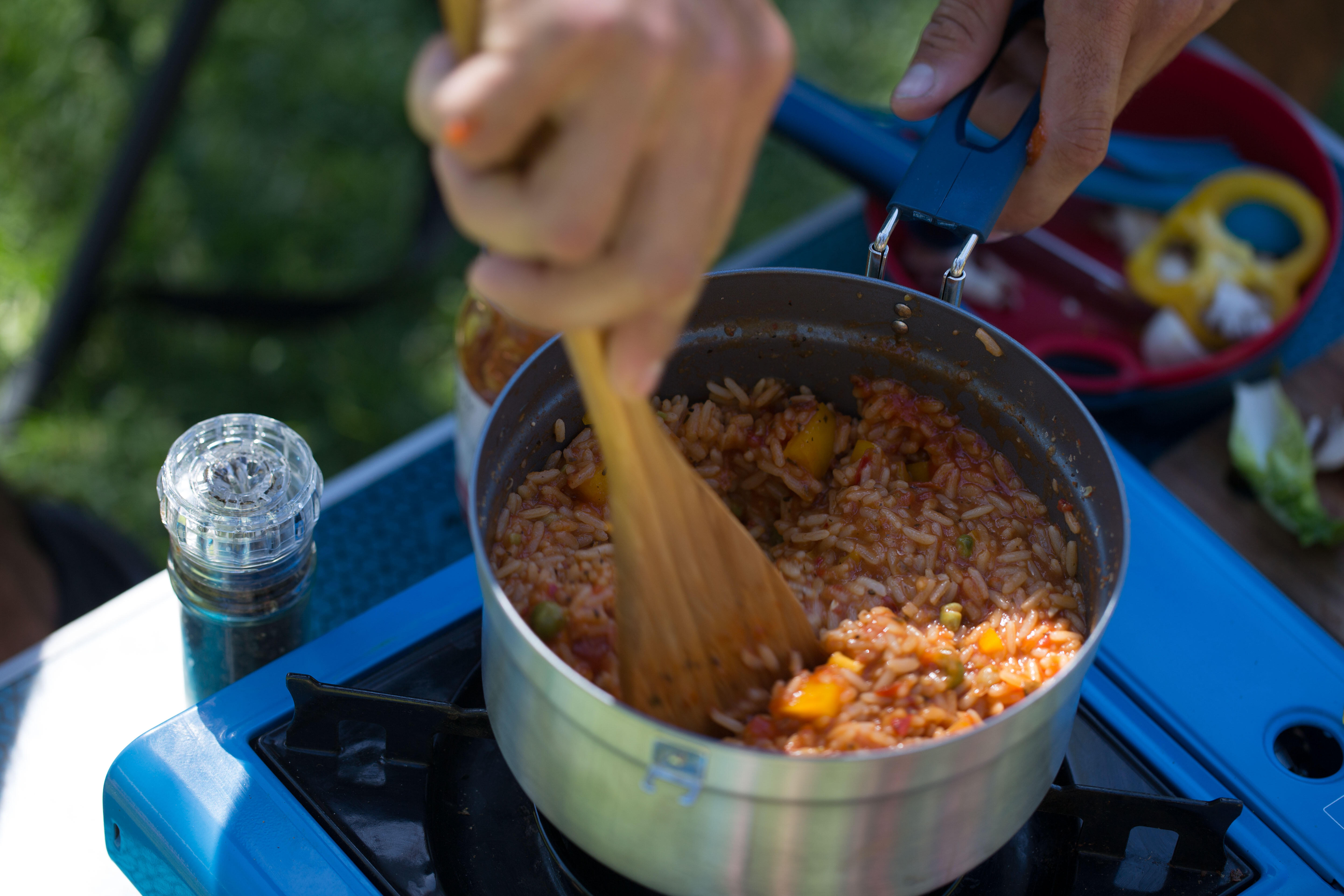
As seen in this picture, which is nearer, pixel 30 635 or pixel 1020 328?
pixel 1020 328

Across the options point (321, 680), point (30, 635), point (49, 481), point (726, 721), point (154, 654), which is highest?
point (726, 721)

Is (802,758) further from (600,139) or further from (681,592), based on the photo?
(600,139)

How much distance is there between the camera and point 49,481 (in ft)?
10.8

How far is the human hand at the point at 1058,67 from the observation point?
4.98 feet

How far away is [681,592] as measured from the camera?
1.21 m

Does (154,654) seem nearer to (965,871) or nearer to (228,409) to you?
(965,871)

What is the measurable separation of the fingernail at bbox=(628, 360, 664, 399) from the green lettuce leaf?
1.32m

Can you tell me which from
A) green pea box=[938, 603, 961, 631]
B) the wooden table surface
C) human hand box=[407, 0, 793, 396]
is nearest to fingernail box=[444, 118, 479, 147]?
human hand box=[407, 0, 793, 396]

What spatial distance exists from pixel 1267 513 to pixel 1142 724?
0.66 meters

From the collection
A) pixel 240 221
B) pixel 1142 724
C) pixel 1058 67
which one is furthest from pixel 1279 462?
pixel 240 221

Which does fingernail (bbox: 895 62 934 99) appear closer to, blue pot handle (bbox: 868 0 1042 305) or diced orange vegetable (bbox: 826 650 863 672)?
blue pot handle (bbox: 868 0 1042 305)

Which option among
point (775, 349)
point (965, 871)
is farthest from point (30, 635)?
point (965, 871)

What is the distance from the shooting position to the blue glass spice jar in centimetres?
143

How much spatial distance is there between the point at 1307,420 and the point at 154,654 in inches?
74.1
